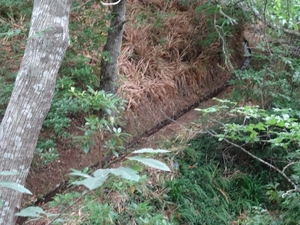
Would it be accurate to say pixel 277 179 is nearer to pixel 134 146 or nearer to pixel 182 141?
pixel 182 141

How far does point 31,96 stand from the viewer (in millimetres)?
2797

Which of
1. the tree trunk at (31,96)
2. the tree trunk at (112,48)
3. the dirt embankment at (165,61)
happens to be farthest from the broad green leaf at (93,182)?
the dirt embankment at (165,61)

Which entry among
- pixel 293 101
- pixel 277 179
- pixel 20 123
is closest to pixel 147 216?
pixel 20 123

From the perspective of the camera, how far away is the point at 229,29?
6.50 meters

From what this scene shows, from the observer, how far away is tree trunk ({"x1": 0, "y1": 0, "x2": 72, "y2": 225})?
108 inches

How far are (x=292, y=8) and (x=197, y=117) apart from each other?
8.02ft

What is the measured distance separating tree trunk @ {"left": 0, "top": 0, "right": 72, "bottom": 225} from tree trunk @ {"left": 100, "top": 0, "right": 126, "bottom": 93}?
1.85 m

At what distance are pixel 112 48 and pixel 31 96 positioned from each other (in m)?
2.28

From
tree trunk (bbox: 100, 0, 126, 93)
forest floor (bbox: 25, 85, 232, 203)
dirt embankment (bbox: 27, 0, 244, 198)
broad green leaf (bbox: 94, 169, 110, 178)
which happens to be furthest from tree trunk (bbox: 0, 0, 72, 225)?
dirt embankment (bbox: 27, 0, 244, 198)

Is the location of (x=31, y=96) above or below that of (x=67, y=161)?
above

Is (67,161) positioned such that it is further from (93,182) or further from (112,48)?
(93,182)

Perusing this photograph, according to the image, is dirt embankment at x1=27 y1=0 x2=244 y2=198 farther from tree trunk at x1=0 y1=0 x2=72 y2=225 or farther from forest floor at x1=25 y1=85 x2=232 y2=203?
tree trunk at x1=0 y1=0 x2=72 y2=225

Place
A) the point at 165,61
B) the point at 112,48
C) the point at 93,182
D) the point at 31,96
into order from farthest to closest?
the point at 165,61 < the point at 112,48 < the point at 31,96 < the point at 93,182

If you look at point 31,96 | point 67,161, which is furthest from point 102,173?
point 67,161
